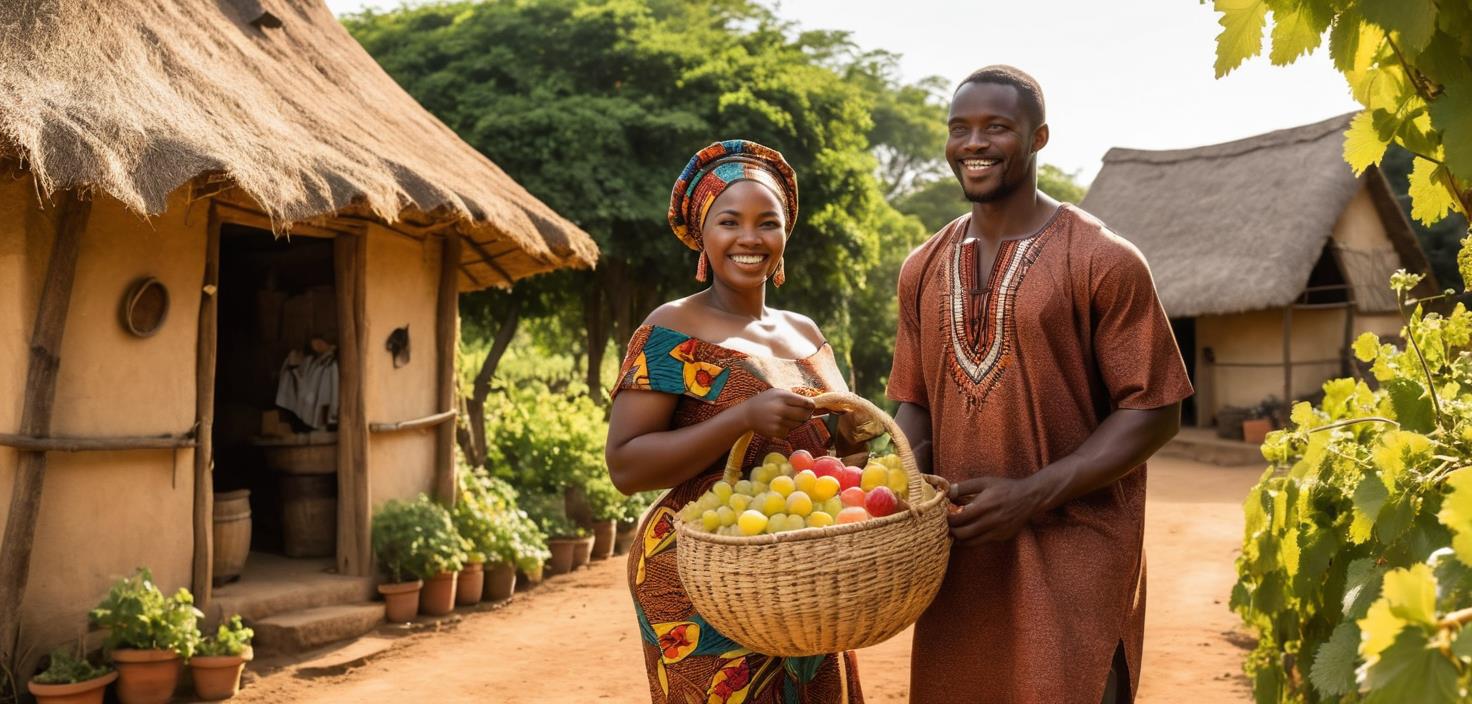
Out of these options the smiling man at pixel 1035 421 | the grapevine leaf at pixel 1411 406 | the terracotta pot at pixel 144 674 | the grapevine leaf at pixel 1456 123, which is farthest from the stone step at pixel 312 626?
the grapevine leaf at pixel 1456 123

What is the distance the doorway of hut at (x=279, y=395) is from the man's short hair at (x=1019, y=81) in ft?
21.4

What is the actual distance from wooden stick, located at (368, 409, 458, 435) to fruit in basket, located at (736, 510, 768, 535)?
6.21m

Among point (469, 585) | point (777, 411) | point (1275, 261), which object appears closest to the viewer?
point (777, 411)

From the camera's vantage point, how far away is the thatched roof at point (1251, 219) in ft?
54.3

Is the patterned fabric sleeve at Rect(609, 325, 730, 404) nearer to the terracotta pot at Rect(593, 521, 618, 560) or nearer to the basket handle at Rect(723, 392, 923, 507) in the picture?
the basket handle at Rect(723, 392, 923, 507)

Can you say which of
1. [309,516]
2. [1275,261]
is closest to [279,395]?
[309,516]

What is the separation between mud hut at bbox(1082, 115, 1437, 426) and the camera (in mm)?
16594

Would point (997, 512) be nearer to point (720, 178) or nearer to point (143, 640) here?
point (720, 178)

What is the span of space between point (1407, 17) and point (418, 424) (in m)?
7.55

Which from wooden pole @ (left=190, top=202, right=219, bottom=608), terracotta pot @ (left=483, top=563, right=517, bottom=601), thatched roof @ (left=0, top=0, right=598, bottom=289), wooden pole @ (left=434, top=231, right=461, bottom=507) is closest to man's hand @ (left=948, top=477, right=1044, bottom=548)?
thatched roof @ (left=0, top=0, right=598, bottom=289)

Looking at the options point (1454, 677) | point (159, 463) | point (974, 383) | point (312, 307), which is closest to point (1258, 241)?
point (312, 307)

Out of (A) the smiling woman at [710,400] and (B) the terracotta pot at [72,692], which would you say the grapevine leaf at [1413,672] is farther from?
(B) the terracotta pot at [72,692]

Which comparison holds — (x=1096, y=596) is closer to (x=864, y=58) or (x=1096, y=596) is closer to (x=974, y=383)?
(x=974, y=383)

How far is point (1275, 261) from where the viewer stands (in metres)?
16.4
